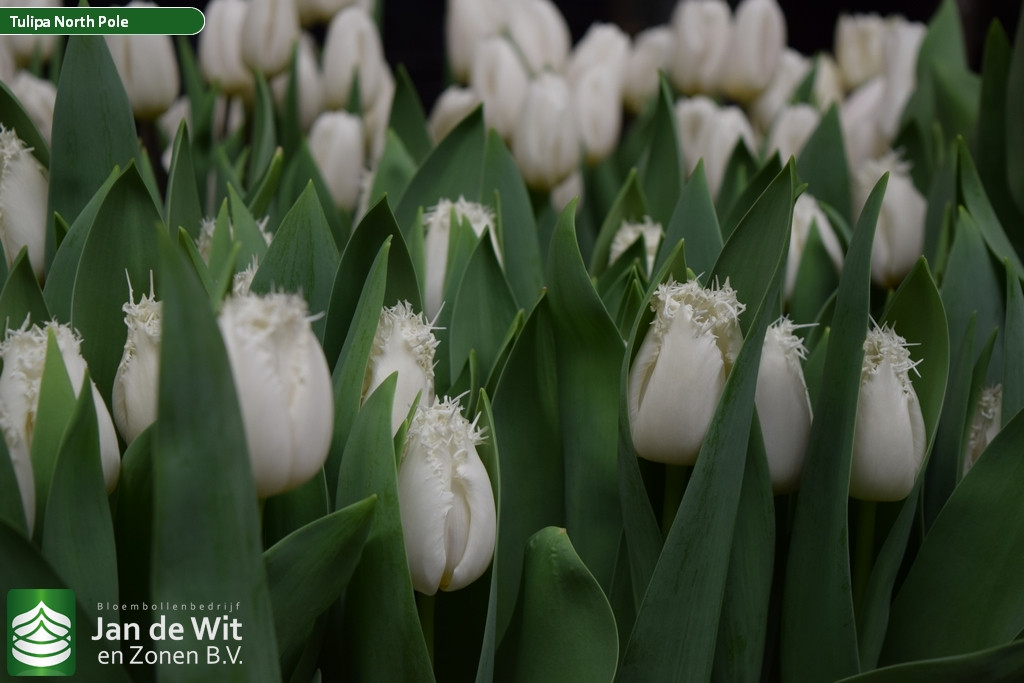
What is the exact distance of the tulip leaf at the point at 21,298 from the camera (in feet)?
1.28

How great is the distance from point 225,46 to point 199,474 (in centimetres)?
73

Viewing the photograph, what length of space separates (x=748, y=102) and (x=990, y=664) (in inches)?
32.6

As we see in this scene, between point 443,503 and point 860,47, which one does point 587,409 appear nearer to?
point 443,503

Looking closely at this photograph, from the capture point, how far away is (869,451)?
1.31 ft

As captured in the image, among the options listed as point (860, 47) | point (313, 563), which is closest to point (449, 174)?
point (313, 563)

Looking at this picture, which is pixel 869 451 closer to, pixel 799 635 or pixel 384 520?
pixel 799 635

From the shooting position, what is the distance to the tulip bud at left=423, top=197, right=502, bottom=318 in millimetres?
527

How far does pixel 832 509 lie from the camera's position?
0.41 m

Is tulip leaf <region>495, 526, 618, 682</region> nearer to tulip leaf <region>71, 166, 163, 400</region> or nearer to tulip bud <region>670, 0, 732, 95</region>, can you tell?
tulip leaf <region>71, 166, 163, 400</region>

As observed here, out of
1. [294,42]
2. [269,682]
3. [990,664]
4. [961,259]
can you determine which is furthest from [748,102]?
[269,682]

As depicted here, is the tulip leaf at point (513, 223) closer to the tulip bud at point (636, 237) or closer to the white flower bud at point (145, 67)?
the tulip bud at point (636, 237)

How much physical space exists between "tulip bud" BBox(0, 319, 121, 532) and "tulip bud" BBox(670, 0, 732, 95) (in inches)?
31.5

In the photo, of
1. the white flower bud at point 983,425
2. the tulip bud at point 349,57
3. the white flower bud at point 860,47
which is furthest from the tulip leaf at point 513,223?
the white flower bud at point 860,47

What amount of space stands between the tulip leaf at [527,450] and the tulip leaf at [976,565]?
16 centimetres
